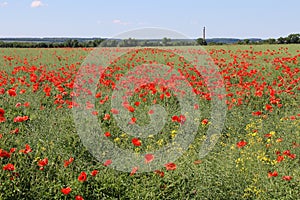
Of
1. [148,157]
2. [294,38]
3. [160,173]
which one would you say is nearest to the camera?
[148,157]

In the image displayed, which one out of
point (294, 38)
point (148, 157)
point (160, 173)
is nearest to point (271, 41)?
point (294, 38)

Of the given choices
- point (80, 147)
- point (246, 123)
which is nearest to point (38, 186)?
point (80, 147)

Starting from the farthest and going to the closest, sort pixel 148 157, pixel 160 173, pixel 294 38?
pixel 294 38 → pixel 160 173 → pixel 148 157

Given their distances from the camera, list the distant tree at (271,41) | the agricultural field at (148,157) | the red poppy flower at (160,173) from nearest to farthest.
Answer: the agricultural field at (148,157), the red poppy flower at (160,173), the distant tree at (271,41)

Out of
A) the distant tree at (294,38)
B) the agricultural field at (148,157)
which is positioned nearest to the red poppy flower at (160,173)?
the agricultural field at (148,157)

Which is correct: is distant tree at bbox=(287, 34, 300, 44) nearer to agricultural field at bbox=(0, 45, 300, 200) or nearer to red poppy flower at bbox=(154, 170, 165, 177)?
agricultural field at bbox=(0, 45, 300, 200)

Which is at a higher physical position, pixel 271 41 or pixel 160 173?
pixel 271 41

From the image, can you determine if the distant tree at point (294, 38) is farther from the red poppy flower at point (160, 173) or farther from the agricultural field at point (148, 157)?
the red poppy flower at point (160, 173)

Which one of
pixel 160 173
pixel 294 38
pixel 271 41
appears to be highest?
pixel 294 38

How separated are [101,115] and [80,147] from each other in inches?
40.6

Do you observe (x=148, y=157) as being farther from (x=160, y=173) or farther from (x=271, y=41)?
(x=271, y=41)

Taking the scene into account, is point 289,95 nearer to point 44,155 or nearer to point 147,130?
point 147,130

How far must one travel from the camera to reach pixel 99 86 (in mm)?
9219

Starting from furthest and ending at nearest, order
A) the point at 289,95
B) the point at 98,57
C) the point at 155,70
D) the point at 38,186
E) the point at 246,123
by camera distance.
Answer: the point at 98,57 → the point at 155,70 → the point at 289,95 → the point at 246,123 → the point at 38,186
